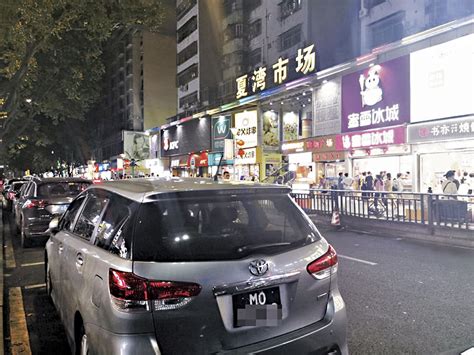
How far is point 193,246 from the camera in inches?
104

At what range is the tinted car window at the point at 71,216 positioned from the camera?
14.3ft

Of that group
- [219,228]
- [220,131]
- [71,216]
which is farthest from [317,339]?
[220,131]

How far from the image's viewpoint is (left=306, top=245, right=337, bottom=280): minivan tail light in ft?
9.31

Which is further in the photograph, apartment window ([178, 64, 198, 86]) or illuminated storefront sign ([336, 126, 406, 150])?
apartment window ([178, 64, 198, 86])

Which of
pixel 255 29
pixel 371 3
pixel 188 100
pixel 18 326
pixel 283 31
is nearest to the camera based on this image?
pixel 18 326

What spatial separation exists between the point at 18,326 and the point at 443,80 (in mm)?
14410

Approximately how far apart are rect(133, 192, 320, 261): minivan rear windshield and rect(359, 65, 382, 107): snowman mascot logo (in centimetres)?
1471

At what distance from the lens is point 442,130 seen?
13680 mm

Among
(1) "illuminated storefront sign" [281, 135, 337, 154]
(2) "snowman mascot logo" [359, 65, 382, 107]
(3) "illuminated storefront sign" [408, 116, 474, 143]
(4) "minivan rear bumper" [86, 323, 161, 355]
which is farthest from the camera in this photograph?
(1) "illuminated storefront sign" [281, 135, 337, 154]

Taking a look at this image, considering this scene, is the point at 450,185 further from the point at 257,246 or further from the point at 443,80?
the point at 257,246

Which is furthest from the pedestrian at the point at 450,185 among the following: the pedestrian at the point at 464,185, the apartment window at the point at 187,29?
the apartment window at the point at 187,29

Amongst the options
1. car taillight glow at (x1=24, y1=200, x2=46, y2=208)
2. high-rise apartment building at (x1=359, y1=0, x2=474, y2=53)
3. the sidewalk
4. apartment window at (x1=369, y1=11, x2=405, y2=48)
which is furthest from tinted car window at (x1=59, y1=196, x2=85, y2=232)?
apartment window at (x1=369, y1=11, x2=405, y2=48)

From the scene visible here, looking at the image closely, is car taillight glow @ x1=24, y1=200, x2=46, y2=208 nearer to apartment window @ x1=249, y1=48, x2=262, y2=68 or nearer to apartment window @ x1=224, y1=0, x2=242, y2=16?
apartment window @ x1=249, y1=48, x2=262, y2=68

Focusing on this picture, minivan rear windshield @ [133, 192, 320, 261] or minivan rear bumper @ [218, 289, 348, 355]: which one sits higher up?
minivan rear windshield @ [133, 192, 320, 261]
